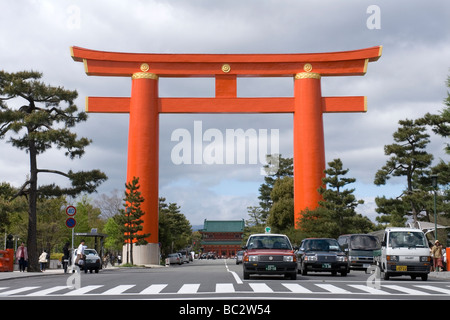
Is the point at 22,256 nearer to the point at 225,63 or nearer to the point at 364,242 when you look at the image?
the point at 364,242

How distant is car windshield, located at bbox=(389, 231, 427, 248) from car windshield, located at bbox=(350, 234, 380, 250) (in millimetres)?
9612

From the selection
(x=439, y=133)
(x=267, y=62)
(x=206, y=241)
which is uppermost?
(x=267, y=62)

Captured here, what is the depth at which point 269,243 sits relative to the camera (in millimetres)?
20781

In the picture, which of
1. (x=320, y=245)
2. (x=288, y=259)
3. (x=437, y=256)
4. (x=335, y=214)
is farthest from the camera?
(x=335, y=214)

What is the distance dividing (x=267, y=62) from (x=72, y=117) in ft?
54.7

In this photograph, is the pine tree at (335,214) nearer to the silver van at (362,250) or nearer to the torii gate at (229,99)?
the torii gate at (229,99)

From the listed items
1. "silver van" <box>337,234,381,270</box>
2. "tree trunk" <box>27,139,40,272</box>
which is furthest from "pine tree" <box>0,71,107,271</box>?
"silver van" <box>337,234,381,270</box>

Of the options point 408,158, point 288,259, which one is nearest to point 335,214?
point 408,158

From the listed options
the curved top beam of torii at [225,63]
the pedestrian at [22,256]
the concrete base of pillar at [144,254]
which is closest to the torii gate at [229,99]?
the curved top beam of torii at [225,63]

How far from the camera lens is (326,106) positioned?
45875 millimetres

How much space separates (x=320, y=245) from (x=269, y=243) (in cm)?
395

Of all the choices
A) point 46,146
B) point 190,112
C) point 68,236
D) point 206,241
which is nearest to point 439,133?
point 190,112

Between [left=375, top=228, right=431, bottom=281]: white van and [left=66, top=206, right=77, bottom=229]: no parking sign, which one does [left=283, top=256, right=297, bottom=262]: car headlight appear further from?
[left=66, top=206, right=77, bottom=229]: no parking sign
